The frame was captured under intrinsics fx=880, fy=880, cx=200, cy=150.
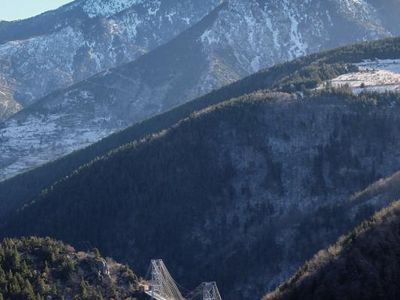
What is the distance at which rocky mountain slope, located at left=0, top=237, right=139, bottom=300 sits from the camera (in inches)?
5310

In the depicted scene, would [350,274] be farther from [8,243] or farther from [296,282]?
[8,243]

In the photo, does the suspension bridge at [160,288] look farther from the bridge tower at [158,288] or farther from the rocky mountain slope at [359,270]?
the rocky mountain slope at [359,270]

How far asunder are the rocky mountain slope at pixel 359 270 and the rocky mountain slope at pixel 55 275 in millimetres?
27092

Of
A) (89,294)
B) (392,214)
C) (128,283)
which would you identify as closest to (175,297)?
(128,283)

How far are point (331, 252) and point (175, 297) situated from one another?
3855cm

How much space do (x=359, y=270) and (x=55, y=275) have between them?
4873 centimetres

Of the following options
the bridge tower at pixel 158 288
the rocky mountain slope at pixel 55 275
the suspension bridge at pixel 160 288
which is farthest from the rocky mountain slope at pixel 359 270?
the rocky mountain slope at pixel 55 275

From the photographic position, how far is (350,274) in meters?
125

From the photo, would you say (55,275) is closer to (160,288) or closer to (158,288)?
(158,288)

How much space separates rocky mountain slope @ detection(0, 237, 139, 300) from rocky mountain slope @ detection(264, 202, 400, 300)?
27.1m

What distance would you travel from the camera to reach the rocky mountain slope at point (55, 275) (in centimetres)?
13488

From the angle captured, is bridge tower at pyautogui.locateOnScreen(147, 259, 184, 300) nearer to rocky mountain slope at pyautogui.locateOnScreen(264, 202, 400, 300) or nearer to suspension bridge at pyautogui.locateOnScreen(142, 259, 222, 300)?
suspension bridge at pyautogui.locateOnScreen(142, 259, 222, 300)

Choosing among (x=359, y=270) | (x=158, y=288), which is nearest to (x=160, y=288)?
(x=158, y=288)

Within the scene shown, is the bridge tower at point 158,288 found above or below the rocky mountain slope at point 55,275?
below
